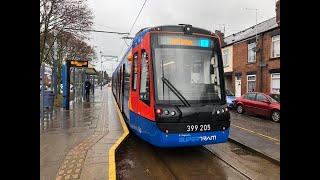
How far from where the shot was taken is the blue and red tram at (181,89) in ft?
19.2

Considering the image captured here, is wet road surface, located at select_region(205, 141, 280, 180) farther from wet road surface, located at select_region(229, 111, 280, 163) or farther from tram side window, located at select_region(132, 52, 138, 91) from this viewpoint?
tram side window, located at select_region(132, 52, 138, 91)

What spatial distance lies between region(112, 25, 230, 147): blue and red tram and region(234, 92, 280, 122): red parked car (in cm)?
817

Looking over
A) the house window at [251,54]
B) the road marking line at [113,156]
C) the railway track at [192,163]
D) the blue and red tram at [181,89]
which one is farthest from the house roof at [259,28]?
the road marking line at [113,156]

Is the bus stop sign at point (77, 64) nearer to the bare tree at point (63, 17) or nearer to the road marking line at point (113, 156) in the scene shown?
the bare tree at point (63, 17)

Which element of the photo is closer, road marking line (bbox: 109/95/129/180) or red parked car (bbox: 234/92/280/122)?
road marking line (bbox: 109/95/129/180)

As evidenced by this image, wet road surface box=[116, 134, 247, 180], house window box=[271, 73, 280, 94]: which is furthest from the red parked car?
wet road surface box=[116, 134, 247, 180]

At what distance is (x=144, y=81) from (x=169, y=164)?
205cm

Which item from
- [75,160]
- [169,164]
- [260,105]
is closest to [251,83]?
[260,105]

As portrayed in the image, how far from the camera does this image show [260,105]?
14648 mm

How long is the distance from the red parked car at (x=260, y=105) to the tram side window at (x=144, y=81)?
29.5 ft

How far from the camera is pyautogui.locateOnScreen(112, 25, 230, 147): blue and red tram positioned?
5855mm

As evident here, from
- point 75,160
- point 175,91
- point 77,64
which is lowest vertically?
point 75,160

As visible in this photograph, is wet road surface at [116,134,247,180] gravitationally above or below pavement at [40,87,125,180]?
below

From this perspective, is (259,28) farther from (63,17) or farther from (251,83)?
(63,17)
